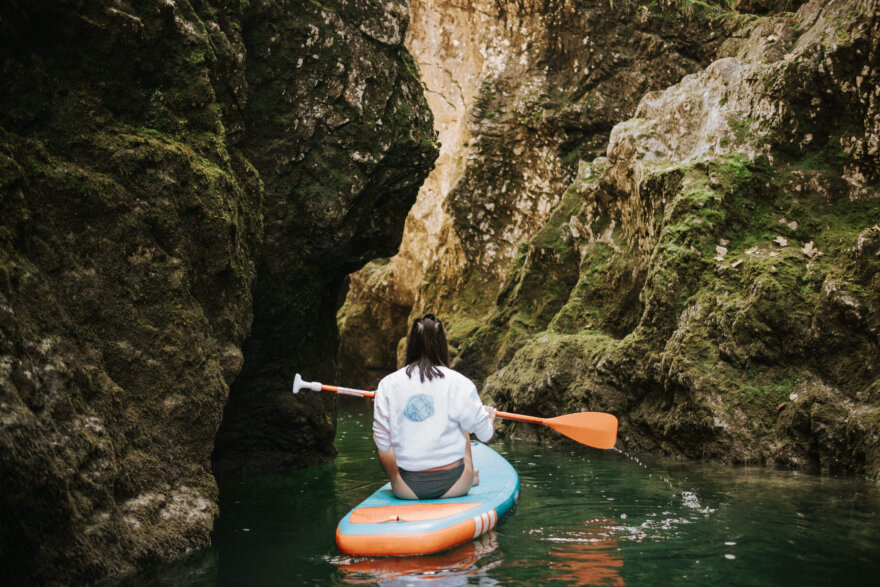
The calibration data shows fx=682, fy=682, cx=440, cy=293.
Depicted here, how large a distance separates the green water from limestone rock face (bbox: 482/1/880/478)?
3.03 ft

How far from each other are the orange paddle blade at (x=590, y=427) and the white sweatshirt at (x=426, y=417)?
201cm

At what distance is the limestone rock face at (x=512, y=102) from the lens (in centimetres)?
2112

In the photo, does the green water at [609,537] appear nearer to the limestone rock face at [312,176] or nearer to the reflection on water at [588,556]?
the reflection on water at [588,556]

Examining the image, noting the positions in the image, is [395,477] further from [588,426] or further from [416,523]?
[588,426]

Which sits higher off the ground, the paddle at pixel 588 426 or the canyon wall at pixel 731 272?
the canyon wall at pixel 731 272

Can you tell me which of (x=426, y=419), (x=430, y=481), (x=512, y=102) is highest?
(x=512, y=102)

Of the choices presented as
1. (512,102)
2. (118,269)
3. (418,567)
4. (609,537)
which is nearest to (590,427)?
(609,537)

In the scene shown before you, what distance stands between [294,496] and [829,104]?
8.85m

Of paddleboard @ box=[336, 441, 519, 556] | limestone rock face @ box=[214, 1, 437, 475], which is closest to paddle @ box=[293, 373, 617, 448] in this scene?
paddleboard @ box=[336, 441, 519, 556]

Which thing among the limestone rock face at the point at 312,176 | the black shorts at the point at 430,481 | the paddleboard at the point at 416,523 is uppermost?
the limestone rock face at the point at 312,176

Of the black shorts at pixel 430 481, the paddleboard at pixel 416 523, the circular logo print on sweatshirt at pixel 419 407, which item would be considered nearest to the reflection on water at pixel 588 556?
the paddleboard at pixel 416 523

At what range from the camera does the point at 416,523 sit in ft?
15.5

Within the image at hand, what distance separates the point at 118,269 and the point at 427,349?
91.7 inches

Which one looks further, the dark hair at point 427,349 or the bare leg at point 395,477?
the bare leg at point 395,477
